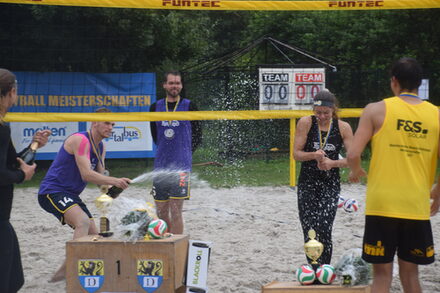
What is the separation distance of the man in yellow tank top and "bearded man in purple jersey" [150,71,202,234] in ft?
8.12

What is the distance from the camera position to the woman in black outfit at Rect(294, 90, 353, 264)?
4.73 meters

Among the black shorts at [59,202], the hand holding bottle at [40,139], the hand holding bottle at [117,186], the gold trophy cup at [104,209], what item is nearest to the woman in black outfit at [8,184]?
the hand holding bottle at [40,139]

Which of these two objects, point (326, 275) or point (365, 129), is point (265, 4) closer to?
point (365, 129)

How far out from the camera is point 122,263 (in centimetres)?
427

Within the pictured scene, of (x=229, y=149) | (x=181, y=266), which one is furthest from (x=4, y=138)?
(x=229, y=149)

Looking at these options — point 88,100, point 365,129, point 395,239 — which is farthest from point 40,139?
point 88,100

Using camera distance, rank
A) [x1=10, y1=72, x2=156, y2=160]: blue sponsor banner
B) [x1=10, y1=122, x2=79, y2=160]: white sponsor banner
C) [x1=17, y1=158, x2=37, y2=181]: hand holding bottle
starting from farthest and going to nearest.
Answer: [x1=10, y1=72, x2=156, y2=160]: blue sponsor banner < [x1=10, y1=122, x2=79, y2=160]: white sponsor banner < [x1=17, y1=158, x2=37, y2=181]: hand holding bottle

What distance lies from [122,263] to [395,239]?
170 cm

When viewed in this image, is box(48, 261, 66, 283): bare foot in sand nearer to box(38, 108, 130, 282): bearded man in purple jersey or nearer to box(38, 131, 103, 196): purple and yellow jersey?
box(38, 108, 130, 282): bearded man in purple jersey

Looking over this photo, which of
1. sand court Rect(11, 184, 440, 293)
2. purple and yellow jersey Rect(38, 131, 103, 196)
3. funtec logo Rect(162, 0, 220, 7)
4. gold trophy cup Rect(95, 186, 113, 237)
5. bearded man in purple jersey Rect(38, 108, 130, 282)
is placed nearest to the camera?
gold trophy cup Rect(95, 186, 113, 237)

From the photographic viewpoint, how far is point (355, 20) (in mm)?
16750

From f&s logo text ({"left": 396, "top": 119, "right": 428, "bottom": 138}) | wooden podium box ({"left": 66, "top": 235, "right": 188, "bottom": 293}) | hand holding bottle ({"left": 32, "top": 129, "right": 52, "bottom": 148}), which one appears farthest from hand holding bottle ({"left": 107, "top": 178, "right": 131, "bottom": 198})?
f&s logo text ({"left": 396, "top": 119, "right": 428, "bottom": 138})

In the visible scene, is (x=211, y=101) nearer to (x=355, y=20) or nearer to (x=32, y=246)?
(x=355, y=20)

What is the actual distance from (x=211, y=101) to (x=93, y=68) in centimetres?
264
